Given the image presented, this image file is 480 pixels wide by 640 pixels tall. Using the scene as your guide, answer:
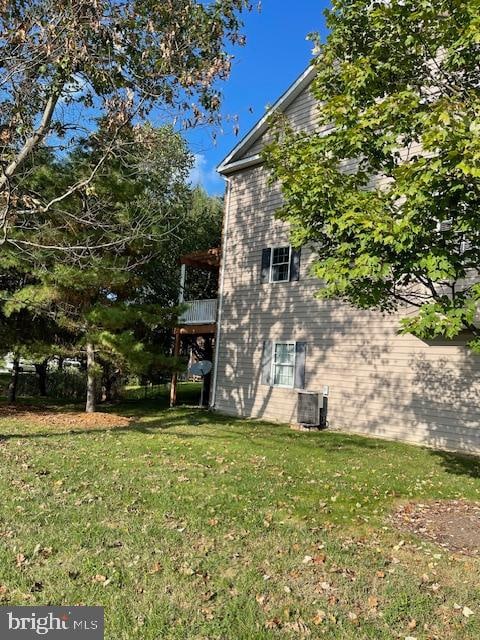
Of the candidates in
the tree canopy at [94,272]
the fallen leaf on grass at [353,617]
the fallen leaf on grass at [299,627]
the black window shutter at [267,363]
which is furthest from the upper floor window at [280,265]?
the fallen leaf on grass at [299,627]

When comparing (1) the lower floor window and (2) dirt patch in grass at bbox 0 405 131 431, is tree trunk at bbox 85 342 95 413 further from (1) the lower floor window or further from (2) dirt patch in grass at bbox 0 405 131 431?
(1) the lower floor window

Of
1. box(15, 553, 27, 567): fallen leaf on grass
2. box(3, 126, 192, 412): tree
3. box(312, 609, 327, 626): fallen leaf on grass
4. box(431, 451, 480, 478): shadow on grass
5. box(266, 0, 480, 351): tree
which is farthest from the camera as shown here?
box(3, 126, 192, 412): tree

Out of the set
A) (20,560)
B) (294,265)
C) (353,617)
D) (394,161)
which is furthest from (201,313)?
(353,617)

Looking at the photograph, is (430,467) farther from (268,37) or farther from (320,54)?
(268,37)

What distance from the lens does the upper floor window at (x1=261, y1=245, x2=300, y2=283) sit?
14.2 m

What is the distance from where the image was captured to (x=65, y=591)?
3.57 metres

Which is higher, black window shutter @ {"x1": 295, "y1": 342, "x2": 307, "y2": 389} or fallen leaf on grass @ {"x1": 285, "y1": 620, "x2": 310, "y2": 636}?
black window shutter @ {"x1": 295, "y1": 342, "x2": 307, "y2": 389}

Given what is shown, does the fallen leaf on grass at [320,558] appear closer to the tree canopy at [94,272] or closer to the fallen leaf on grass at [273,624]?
the fallen leaf on grass at [273,624]

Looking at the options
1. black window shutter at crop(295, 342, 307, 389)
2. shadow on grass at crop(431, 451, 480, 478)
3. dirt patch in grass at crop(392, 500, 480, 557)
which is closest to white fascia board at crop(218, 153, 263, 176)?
black window shutter at crop(295, 342, 307, 389)

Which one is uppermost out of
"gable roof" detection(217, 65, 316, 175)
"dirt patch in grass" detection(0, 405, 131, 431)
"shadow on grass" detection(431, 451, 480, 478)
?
"gable roof" detection(217, 65, 316, 175)

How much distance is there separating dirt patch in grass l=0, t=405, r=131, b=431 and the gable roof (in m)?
8.43

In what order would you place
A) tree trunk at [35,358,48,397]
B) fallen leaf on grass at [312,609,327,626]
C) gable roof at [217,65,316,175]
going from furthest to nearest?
tree trunk at [35,358,48,397], gable roof at [217,65,316,175], fallen leaf on grass at [312,609,327,626]

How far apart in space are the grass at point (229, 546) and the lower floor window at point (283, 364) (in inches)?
216

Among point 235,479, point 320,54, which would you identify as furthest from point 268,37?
point 235,479
